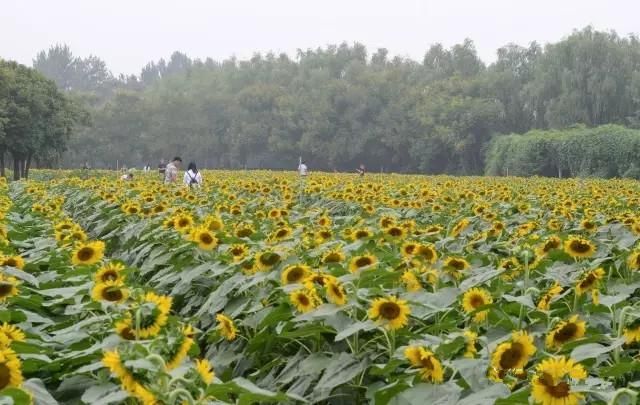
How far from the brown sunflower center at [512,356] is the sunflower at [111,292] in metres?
1.18

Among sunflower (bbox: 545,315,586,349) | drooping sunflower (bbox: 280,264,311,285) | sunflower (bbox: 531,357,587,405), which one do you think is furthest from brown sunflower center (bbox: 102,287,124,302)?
sunflower (bbox: 531,357,587,405)

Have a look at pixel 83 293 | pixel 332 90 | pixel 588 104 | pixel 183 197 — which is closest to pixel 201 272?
pixel 83 293

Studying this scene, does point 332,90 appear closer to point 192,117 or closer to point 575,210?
point 192,117

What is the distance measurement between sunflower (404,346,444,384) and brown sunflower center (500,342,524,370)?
17 centimetres

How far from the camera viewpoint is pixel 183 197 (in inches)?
368

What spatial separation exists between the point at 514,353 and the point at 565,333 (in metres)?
0.34

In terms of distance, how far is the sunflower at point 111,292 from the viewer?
2.84 meters

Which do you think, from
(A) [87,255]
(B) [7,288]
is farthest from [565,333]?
(A) [87,255]

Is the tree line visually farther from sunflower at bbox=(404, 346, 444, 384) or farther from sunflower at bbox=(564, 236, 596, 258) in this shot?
sunflower at bbox=(404, 346, 444, 384)

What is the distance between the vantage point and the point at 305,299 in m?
2.92

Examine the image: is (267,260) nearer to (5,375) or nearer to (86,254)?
(86,254)

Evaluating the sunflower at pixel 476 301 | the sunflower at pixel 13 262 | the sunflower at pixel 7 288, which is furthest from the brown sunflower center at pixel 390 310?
the sunflower at pixel 13 262

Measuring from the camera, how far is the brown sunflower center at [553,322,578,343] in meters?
2.56

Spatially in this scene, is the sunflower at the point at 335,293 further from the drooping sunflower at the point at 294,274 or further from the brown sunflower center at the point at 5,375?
the brown sunflower center at the point at 5,375
